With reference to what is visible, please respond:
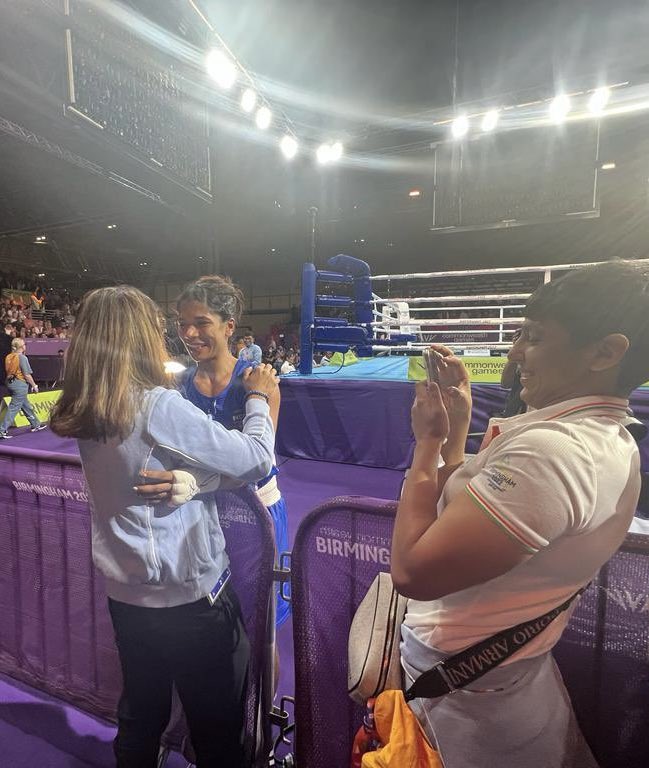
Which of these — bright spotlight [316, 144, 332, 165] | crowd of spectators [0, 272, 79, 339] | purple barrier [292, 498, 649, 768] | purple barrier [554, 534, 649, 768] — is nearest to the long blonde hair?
purple barrier [292, 498, 649, 768]

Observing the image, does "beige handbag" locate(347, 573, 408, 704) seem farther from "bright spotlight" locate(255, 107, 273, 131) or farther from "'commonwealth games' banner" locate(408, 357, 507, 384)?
"bright spotlight" locate(255, 107, 273, 131)

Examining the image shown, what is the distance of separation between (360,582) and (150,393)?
2.73ft

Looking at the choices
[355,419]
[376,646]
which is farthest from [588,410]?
[355,419]

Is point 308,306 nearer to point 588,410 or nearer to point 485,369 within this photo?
point 485,369

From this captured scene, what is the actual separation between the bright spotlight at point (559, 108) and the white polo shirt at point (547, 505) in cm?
712

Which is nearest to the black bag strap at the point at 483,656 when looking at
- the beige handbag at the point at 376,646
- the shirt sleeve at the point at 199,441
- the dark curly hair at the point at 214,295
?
the beige handbag at the point at 376,646

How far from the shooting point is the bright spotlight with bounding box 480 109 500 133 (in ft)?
20.2

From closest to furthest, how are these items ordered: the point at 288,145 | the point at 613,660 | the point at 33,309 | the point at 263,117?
the point at 613,660
the point at 263,117
the point at 288,145
the point at 33,309

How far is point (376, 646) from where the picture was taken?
0.94 metres

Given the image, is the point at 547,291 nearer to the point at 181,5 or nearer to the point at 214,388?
the point at 214,388

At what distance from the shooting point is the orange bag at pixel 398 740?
78 centimetres

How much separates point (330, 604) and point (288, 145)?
28.4 feet

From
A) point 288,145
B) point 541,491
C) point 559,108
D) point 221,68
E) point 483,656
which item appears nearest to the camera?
point 541,491

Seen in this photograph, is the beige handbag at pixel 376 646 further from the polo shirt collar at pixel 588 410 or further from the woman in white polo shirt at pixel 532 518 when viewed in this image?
the polo shirt collar at pixel 588 410
